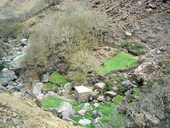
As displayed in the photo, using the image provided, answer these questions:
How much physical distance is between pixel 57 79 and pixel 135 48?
6.68 metres

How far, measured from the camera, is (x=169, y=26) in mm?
38969

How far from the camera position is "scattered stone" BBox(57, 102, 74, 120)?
27.1m

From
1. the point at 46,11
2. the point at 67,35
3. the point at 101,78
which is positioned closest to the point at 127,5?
the point at 67,35

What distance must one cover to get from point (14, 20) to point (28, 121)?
124 ft

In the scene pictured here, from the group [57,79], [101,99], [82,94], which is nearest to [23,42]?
[57,79]

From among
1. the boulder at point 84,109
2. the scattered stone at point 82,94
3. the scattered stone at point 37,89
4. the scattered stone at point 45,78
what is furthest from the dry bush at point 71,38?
the boulder at point 84,109

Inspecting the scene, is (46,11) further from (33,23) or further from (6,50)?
(6,50)

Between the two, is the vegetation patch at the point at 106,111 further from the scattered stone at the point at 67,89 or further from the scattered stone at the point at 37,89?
the scattered stone at the point at 37,89

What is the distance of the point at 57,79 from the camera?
35.9 metres

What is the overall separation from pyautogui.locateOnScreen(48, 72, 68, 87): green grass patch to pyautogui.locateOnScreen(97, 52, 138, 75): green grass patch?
8.80ft

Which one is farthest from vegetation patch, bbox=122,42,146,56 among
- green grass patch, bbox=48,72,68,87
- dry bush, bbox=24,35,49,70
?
dry bush, bbox=24,35,49,70

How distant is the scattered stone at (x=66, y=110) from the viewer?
27084mm

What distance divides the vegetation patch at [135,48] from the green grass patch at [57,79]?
5719mm

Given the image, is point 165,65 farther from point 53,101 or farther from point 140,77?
point 53,101
